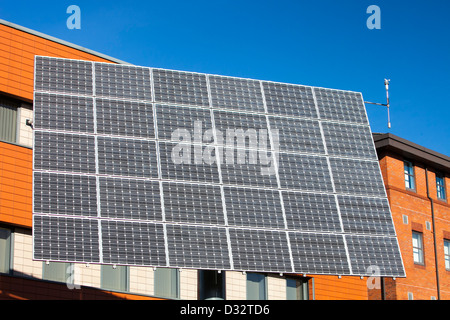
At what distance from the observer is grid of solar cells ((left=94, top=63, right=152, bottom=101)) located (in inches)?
875

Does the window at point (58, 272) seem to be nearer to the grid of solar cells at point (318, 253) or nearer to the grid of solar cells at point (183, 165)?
the grid of solar cells at point (183, 165)

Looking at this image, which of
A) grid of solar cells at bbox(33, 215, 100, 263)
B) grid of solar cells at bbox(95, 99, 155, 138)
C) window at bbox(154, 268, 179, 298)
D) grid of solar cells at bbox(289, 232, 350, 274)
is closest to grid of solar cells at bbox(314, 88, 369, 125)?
grid of solar cells at bbox(289, 232, 350, 274)

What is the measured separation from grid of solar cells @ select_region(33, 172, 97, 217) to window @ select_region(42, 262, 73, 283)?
9.21 m

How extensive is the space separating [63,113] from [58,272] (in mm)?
9268

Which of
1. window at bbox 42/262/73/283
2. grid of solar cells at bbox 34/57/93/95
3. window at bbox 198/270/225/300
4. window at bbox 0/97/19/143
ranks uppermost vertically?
window at bbox 0/97/19/143

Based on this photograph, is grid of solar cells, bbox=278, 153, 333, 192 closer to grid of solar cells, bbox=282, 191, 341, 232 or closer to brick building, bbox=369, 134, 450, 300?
grid of solar cells, bbox=282, 191, 341, 232

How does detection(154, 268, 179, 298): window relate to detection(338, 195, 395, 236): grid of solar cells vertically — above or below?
below

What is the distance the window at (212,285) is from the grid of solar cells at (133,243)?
141 cm

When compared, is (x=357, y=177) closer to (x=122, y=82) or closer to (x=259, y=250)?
(x=259, y=250)

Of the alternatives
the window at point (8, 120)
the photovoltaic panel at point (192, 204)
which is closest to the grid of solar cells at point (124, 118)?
the photovoltaic panel at point (192, 204)

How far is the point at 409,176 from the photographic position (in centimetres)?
4541

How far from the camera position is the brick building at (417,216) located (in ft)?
141
